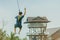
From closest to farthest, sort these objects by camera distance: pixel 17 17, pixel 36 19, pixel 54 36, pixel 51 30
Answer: pixel 17 17, pixel 36 19, pixel 54 36, pixel 51 30

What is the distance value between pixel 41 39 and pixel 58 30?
796 inches

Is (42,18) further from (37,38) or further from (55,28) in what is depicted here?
(55,28)

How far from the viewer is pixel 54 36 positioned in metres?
88.5

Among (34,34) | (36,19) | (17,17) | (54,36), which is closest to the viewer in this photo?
(17,17)

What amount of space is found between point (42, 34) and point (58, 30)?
2190 cm

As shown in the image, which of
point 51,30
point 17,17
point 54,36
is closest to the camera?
point 17,17

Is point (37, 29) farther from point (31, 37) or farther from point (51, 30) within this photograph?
point (51, 30)

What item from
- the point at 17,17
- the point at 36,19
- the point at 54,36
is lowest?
the point at 54,36

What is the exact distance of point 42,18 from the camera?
72188mm

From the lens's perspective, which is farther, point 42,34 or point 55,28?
point 55,28

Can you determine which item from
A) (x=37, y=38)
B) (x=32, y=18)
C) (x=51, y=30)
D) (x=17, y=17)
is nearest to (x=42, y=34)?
(x=37, y=38)

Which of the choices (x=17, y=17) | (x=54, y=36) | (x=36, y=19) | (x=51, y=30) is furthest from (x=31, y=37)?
(x=17, y=17)

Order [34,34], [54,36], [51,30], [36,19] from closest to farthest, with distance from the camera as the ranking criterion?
1. [34,34]
2. [36,19]
3. [54,36]
4. [51,30]

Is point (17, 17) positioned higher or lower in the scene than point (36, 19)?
higher
